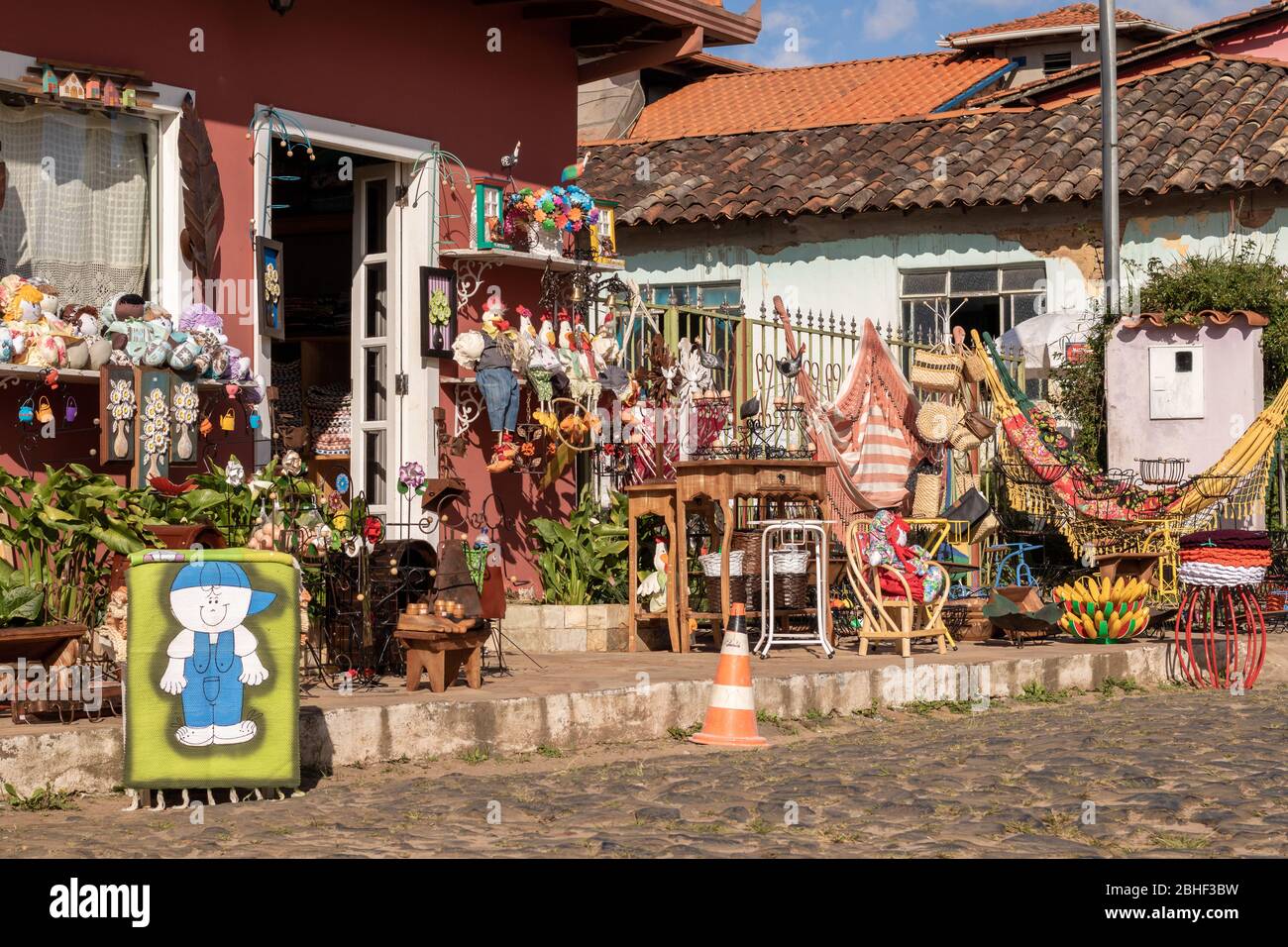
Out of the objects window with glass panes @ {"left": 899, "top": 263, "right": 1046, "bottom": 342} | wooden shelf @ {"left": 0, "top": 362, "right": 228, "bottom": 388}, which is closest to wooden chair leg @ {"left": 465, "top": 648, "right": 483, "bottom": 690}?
wooden shelf @ {"left": 0, "top": 362, "right": 228, "bottom": 388}

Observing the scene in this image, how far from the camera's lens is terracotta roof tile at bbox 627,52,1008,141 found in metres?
27.2

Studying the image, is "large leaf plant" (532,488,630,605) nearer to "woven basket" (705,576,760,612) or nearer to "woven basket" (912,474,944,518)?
"woven basket" (705,576,760,612)

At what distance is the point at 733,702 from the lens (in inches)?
367

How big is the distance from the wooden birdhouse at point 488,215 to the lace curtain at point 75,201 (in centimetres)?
258

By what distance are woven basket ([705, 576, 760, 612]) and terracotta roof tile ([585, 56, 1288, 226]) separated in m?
9.56

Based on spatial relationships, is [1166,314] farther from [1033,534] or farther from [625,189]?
[625,189]

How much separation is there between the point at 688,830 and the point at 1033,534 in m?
10.8

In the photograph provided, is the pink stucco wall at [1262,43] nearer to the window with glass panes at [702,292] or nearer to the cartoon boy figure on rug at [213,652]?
the window with glass panes at [702,292]

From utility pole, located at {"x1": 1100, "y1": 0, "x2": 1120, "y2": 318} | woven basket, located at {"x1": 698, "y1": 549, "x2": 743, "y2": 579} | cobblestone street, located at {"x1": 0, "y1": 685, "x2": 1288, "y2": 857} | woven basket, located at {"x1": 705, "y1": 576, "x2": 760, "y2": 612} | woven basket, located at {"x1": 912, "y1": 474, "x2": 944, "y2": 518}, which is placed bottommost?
cobblestone street, located at {"x1": 0, "y1": 685, "x2": 1288, "y2": 857}

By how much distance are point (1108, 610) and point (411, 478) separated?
505 cm

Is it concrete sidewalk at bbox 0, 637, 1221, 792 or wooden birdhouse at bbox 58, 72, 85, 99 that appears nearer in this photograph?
concrete sidewalk at bbox 0, 637, 1221, 792

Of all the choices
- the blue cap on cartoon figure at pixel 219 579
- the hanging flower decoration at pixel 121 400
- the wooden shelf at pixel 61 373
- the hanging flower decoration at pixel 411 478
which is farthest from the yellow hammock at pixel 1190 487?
the blue cap on cartoon figure at pixel 219 579

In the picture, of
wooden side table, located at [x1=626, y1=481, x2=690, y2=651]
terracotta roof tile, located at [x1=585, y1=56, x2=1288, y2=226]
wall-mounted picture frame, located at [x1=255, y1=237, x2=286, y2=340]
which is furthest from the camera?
terracotta roof tile, located at [x1=585, y1=56, x2=1288, y2=226]

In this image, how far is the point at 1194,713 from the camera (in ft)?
35.0
